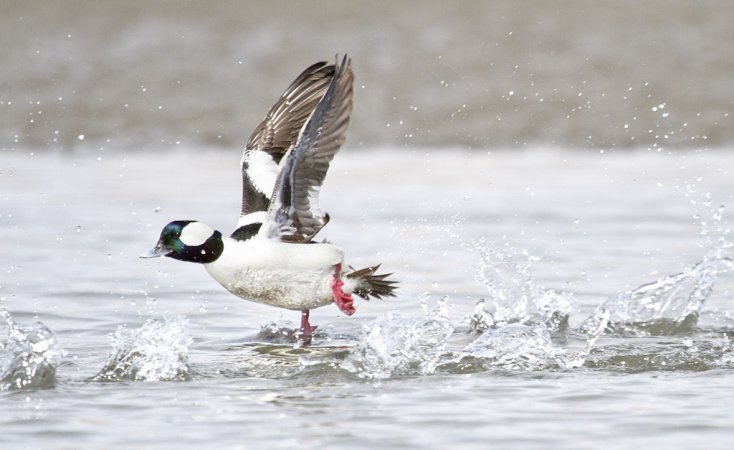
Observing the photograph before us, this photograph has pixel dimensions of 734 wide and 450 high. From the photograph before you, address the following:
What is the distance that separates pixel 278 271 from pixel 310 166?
20.9 inches

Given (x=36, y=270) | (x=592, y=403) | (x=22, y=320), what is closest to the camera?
(x=592, y=403)

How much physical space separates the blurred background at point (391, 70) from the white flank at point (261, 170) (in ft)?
27.0

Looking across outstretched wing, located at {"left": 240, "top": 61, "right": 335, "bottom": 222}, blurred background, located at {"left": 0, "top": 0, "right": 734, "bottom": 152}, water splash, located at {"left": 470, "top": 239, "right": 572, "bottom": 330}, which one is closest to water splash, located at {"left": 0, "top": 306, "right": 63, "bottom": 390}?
outstretched wing, located at {"left": 240, "top": 61, "right": 335, "bottom": 222}

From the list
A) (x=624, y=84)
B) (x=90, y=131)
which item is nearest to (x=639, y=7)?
(x=624, y=84)

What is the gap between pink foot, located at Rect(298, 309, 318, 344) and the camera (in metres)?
7.84

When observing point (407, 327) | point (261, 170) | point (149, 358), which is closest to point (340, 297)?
point (407, 327)

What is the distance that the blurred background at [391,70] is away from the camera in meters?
17.1

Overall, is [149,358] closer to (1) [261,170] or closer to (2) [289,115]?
(1) [261,170]

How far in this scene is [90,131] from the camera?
1733 centimetres

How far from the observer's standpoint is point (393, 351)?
690 centimetres

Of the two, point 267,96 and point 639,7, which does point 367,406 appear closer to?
point 267,96

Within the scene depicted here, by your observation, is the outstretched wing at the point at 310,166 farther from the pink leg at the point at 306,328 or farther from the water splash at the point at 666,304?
the water splash at the point at 666,304

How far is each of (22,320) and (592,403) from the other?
138 inches

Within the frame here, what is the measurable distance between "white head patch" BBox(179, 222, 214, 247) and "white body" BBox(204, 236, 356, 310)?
0.14 meters
